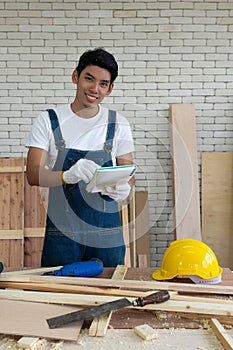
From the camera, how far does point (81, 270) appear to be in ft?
6.45

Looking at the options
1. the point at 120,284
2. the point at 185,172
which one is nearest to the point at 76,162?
the point at 120,284

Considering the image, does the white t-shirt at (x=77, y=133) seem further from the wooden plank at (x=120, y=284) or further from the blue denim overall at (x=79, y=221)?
the wooden plank at (x=120, y=284)

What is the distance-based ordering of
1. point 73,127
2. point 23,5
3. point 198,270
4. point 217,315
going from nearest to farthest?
point 217,315 → point 198,270 → point 73,127 → point 23,5

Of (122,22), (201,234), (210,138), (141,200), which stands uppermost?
(122,22)

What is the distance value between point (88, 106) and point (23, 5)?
244cm

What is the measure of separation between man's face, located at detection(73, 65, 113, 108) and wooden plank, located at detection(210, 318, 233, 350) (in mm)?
Result: 1308

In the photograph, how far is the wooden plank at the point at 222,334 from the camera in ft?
4.40

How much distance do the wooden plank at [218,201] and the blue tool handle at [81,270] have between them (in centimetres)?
253

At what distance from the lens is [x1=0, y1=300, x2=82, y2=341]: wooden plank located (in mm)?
1397

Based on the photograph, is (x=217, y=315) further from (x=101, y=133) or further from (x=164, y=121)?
(x=164, y=121)

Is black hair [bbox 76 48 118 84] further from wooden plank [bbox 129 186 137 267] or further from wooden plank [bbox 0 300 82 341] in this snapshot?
wooden plank [bbox 129 186 137 267]

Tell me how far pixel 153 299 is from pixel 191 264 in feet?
1.34

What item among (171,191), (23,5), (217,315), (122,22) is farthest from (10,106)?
(217,315)

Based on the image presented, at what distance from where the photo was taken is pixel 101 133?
7.86 ft
